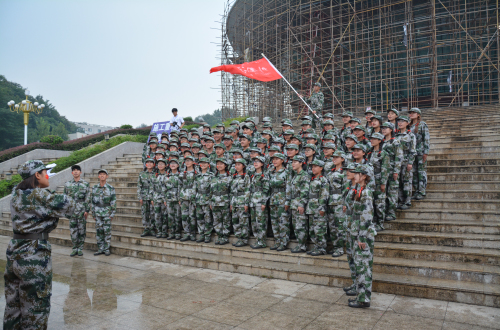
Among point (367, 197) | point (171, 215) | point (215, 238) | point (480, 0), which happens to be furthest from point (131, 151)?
point (480, 0)

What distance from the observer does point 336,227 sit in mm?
5812

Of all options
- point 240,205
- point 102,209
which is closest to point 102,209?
point 102,209

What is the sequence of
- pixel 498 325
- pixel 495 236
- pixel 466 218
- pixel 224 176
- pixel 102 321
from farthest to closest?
pixel 224 176
pixel 466 218
pixel 495 236
pixel 102 321
pixel 498 325

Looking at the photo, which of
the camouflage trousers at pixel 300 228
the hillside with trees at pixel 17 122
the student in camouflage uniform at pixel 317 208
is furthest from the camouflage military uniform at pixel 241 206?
the hillside with trees at pixel 17 122

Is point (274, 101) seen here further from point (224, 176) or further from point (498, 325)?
point (498, 325)

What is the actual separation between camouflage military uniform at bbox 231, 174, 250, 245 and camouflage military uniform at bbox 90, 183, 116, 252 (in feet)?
9.29

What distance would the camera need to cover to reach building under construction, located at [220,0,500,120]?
1563 cm

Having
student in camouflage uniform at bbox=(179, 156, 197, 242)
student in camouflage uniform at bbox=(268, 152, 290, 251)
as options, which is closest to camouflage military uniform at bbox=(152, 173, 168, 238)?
student in camouflage uniform at bbox=(179, 156, 197, 242)

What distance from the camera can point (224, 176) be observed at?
716cm

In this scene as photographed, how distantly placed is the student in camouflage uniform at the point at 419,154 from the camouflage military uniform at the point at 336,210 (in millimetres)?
1868

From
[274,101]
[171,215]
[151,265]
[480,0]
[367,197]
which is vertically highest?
[480,0]

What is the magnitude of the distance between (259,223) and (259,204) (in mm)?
355

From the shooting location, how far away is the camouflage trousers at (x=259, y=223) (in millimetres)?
6438

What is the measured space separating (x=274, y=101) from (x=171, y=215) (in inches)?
577
